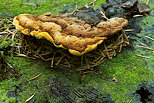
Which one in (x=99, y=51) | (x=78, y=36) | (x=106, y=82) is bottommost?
(x=106, y=82)

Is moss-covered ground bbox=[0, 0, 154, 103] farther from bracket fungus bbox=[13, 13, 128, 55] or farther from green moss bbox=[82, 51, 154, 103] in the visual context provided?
bracket fungus bbox=[13, 13, 128, 55]

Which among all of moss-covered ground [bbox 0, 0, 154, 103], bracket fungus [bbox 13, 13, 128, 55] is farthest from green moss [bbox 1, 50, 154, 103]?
bracket fungus [bbox 13, 13, 128, 55]

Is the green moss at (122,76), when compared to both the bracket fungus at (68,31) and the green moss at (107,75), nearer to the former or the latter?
the green moss at (107,75)

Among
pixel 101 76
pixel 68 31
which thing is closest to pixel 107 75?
pixel 101 76

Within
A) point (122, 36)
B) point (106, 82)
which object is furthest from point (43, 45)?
point (122, 36)

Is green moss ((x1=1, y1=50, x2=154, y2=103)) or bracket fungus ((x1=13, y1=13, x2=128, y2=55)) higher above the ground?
bracket fungus ((x1=13, y1=13, x2=128, y2=55))

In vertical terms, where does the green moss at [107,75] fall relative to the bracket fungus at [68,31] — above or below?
below

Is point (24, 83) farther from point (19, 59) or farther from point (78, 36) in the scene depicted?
point (78, 36)

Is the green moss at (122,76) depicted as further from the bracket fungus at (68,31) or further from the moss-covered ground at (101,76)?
the bracket fungus at (68,31)

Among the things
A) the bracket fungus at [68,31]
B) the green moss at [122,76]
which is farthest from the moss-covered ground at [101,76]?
the bracket fungus at [68,31]
